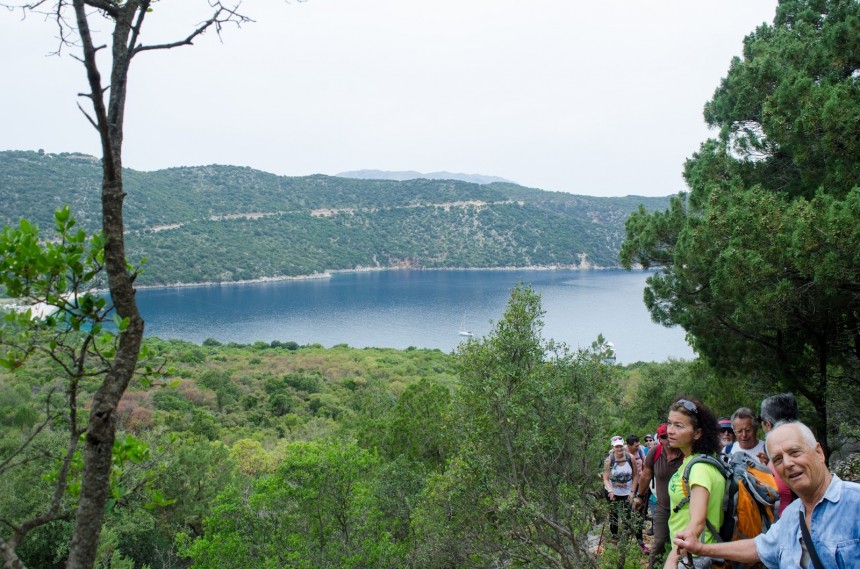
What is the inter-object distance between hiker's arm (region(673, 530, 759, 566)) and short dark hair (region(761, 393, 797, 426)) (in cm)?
96

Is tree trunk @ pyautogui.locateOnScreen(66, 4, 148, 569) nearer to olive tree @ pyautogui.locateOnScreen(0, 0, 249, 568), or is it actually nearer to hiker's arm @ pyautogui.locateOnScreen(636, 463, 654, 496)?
olive tree @ pyautogui.locateOnScreen(0, 0, 249, 568)

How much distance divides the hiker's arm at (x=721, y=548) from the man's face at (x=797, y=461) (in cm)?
36

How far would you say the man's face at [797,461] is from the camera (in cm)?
179

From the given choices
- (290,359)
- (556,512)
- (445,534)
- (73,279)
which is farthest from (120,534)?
(290,359)

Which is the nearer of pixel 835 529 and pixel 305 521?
pixel 835 529

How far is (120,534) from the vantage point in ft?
37.2

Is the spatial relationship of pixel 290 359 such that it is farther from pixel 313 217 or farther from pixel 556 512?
pixel 313 217

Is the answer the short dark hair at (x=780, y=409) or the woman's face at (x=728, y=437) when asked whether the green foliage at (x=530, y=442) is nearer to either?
the woman's face at (x=728, y=437)

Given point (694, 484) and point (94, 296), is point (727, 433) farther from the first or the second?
point (94, 296)

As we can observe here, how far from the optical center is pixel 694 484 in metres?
2.32

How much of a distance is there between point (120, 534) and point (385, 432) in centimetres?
572

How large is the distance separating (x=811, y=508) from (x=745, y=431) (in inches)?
73.0

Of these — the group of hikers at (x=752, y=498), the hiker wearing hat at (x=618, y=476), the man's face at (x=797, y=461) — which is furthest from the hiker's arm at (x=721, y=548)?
the hiker wearing hat at (x=618, y=476)

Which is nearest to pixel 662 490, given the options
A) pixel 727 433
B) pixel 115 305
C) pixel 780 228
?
pixel 727 433
